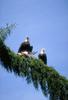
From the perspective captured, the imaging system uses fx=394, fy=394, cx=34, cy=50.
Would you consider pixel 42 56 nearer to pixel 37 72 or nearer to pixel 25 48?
pixel 25 48

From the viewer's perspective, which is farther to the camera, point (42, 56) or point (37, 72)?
point (42, 56)

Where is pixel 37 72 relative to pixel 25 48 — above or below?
below

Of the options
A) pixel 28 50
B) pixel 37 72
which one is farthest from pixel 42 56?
pixel 37 72

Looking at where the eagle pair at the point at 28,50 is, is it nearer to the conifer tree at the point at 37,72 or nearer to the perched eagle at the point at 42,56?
the perched eagle at the point at 42,56

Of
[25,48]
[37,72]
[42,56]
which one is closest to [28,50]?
[25,48]

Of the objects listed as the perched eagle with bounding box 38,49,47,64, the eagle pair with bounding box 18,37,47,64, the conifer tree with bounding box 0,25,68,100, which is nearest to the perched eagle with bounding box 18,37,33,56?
the eagle pair with bounding box 18,37,47,64

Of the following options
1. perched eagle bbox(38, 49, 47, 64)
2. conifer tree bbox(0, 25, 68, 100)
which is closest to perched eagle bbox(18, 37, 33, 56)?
perched eagle bbox(38, 49, 47, 64)

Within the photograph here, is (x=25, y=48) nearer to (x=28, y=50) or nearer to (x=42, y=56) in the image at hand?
(x=28, y=50)

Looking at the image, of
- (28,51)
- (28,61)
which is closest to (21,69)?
(28,61)

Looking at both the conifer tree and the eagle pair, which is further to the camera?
the eagle pair

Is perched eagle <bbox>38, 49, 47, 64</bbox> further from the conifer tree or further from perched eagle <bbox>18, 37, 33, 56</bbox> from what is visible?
the conifer tree

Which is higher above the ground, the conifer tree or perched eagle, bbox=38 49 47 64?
perched eagle, bbox=38 49 47 64

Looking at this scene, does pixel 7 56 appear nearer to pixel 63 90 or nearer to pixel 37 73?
pixel 37 73

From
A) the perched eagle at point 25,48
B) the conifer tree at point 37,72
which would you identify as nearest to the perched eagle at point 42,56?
the perched eagle at point 25,48
